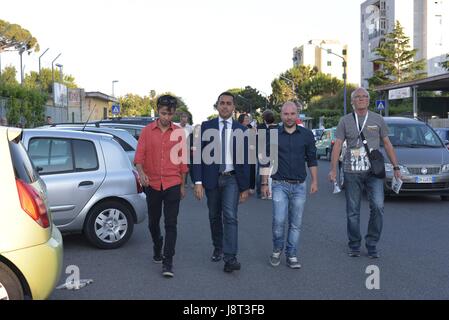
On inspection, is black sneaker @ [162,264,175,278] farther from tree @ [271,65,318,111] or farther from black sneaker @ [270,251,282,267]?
tree @ [271,65,318,111]

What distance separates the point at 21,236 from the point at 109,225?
134 inches

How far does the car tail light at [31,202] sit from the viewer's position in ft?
13.5

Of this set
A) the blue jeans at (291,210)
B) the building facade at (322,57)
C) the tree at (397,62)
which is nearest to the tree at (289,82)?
the building facade at (322,57)

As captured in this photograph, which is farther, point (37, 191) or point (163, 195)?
point (163, 195)

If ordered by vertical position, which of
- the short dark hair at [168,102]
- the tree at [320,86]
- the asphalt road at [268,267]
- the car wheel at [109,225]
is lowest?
the asphalt road at [268,267]

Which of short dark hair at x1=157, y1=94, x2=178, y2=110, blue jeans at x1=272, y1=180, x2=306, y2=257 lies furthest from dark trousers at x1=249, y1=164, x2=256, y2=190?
short dark hair at x1=157, y1=94, x2=178, y2=110

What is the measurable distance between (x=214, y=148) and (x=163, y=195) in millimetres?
735

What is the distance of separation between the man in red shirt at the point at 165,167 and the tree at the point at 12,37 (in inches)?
2526

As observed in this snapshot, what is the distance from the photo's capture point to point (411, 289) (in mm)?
5523

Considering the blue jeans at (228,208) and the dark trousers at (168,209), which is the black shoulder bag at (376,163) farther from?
the dark trousers at (168,209)

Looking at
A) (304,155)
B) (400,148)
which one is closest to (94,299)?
(304,155)

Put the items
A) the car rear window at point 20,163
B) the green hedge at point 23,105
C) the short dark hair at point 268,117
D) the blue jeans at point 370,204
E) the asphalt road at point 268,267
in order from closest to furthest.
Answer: the car rear window at point 20,163
the asphalt road at point 268,267
the blue jeans at point 370,204
the short dark hair at point 268,117
the green hedge at point 23,105
